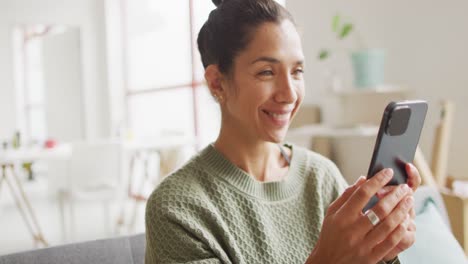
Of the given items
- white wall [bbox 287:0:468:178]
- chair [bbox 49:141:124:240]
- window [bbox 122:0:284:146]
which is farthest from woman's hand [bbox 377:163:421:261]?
window [bbox 122:0:284:146]

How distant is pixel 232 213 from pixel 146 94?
5.46 meters

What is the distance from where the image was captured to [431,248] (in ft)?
4.08

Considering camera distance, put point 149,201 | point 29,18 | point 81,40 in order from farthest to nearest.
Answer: point 81,40
point 29,18
point 149,201

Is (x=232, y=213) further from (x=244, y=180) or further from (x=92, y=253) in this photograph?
(x=92, y=253)

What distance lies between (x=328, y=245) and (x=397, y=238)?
0.10 meters

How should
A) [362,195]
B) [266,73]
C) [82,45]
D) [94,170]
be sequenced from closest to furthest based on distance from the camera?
[362,195] < [266,73] < [94,170] < [82,45]

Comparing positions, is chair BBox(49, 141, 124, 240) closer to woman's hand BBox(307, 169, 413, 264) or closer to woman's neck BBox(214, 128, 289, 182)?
woman's neck BBox(214, 128, 289, 182)

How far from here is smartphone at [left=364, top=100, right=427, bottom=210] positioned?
0.81 metres

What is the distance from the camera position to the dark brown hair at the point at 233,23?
0.97 m

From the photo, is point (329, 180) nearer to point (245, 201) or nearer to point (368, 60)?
point (245, 201)

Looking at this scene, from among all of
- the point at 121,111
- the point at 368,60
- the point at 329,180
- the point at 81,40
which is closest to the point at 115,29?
the point at 81,40

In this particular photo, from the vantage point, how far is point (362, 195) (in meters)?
0.74

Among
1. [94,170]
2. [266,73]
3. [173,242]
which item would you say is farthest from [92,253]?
[94,170]

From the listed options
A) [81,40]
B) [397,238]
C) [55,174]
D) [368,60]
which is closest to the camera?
[397,238]
